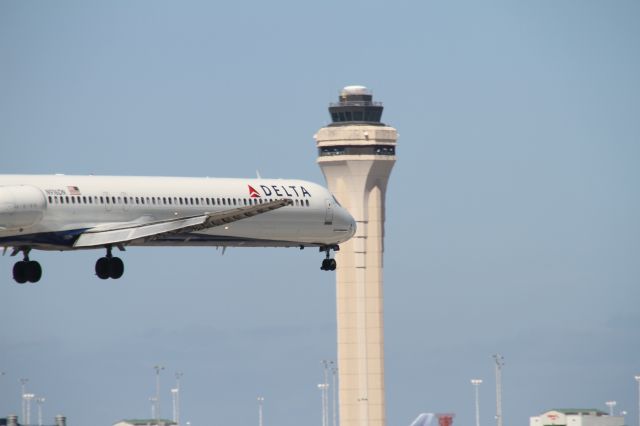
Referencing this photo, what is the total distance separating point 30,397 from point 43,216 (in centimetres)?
8811

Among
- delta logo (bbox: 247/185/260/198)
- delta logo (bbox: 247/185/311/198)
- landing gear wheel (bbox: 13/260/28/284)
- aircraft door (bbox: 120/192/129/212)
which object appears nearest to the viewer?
aircraft door (bbox: 120/192/129/212)

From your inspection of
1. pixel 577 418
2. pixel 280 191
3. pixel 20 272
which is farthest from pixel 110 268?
pixel 577 418

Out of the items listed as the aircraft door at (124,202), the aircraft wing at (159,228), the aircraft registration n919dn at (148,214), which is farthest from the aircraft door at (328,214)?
the aircraft door at (124,202)

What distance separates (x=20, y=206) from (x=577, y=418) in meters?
86.4

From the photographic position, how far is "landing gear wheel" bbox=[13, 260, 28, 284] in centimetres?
9675

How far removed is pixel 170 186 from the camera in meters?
96.2

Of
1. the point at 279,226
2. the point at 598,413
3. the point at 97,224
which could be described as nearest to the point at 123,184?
the point at 97,224

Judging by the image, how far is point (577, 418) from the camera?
167 meters

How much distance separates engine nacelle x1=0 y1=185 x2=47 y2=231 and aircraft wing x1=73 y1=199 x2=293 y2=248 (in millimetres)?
A: 3319

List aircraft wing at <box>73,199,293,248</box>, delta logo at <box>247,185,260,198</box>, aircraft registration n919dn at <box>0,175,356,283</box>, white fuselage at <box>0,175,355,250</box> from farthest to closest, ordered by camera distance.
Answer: delta logo at <box>247,185,260,198</box>
aircraft wing at <box>73,199,293,248</box>
aircraft registration n919dn at <box>0,175,356,283</box>
white fuselage at <box>0,175,355,250</box>

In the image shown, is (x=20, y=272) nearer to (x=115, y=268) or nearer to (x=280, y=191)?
(x=115, y=268)

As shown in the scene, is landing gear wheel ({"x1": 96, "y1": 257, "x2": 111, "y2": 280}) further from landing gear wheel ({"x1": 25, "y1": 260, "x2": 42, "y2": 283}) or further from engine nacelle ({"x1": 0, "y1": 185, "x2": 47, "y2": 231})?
engine nacelle ({"x1": 0, "y1": 185, "x2": 47, "y2": 231})

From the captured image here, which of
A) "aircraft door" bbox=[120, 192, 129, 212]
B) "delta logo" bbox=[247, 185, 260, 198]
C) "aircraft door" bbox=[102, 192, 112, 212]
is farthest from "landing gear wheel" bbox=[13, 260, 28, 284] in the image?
"delta logo" bbox=[247, 185, 260, 198]

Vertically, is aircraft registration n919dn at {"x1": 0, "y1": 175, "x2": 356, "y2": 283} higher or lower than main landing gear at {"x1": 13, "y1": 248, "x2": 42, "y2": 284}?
higher
